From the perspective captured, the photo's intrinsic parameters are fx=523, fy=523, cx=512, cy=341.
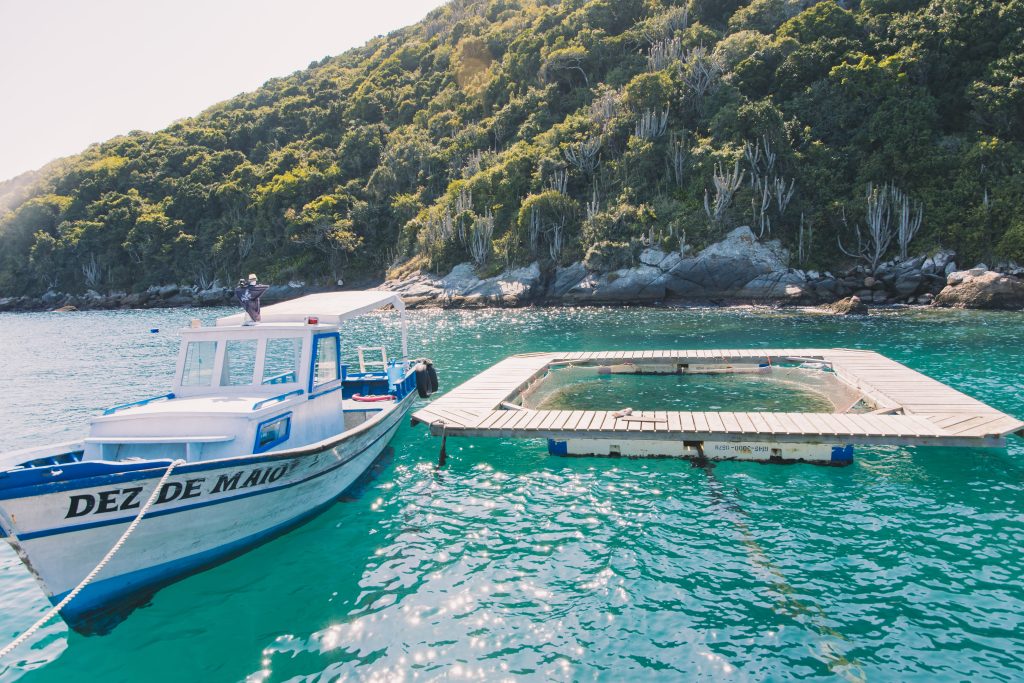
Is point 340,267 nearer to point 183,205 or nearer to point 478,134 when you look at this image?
point 478,134

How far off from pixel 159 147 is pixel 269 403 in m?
132

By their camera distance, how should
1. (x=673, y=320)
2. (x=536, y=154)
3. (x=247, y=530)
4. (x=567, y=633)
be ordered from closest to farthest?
A: (x=567, y=633)
(x=247, y=530)
(x=673, y=320)
(x=536, y=154)

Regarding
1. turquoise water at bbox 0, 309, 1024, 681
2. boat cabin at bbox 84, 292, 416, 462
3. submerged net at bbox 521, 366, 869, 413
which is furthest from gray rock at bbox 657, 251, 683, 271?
boat cabin at bbox 84, 292, 416, 462

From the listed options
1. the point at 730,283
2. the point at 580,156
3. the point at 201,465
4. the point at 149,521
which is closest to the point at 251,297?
the point at 201,465

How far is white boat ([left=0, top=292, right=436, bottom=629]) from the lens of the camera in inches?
248

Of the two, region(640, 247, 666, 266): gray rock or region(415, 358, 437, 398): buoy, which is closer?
region(415, 358, 437, 398): buoy

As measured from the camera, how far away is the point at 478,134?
85.4 metres

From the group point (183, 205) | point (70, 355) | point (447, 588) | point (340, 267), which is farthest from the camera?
point (183, 205)

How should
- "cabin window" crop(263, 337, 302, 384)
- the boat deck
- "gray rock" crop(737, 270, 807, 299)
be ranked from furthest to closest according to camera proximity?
"gray rock" crop(737, 270, 807, 299)
the boat deck
"cabin window" crop(263, 337, 302, 384)

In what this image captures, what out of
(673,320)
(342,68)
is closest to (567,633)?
(673,320)

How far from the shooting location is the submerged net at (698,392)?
15.7 meters

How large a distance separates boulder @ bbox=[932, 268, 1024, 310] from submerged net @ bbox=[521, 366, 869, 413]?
29083 millimetres

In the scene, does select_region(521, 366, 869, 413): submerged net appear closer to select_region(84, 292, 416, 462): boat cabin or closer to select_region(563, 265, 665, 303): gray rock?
select_region(84, 292, 416, 462): boat cabin

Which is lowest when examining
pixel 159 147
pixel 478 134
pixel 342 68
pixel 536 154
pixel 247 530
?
pixel 247 530
